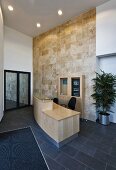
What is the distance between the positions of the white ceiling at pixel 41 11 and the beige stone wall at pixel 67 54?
1.16ft

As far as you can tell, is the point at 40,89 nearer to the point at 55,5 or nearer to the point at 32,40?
the point at 32,40

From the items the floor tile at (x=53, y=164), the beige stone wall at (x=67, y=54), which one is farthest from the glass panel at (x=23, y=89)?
the floor tile at (x=53, y=164)

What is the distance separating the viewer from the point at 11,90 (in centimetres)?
639

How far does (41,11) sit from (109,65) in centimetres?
360

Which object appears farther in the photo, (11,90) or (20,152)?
(11,90)

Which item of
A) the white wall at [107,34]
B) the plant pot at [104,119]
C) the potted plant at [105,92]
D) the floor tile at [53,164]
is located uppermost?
the white wall at [107,34]

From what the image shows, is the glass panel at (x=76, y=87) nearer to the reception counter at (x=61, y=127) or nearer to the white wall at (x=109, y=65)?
the white wall at (x=109, y=65)

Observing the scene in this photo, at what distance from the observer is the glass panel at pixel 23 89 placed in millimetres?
6816

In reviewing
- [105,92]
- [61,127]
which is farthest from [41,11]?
[61,127]

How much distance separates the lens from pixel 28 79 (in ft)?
24.1

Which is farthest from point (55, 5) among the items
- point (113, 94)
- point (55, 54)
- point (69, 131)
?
point (69, 131)

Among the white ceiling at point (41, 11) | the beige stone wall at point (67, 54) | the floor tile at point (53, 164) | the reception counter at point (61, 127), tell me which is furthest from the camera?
the beige stone wall at point (67, 54)

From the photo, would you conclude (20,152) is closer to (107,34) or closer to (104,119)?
(104,119)

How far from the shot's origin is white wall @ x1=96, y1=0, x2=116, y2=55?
397 cm
